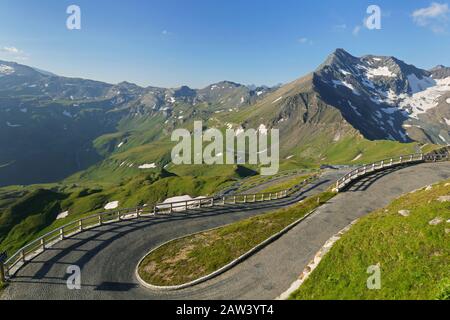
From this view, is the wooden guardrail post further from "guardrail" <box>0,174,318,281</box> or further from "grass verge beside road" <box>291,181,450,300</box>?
"grass verge beside road" <box>291,181,450,300</box>

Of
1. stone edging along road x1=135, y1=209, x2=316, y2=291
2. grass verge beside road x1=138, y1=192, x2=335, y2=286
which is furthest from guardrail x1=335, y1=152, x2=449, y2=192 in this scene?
stone edging along road x1=135, y1=209, x2=316, y2=291

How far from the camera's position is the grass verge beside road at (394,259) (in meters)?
18.6

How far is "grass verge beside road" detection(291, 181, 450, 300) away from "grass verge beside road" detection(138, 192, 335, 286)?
8.72m

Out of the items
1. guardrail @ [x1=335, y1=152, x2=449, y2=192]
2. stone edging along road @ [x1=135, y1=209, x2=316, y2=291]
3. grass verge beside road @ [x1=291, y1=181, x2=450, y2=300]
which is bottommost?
stone edging along road @ [x1=135, y1=209, x2=316, y2=291]

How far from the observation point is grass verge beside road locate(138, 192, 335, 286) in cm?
2716

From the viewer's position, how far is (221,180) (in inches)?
5965

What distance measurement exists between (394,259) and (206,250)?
16.4m

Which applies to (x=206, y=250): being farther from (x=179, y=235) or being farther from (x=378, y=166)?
(x=378, y=166)

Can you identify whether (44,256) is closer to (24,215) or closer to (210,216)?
(210,216)

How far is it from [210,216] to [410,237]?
2521 centimetres

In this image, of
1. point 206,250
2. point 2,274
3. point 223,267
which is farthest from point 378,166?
point 2,274

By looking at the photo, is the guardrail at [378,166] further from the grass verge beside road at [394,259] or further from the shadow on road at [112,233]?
the grass verge beside road at [394,259]

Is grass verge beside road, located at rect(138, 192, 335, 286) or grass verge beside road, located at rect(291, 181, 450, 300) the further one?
grass verge beside road, located at rect(138, 192, 335, 286)

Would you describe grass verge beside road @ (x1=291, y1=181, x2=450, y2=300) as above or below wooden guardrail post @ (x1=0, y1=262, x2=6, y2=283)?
above
